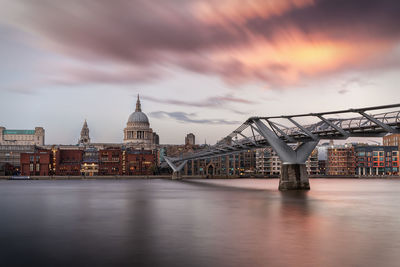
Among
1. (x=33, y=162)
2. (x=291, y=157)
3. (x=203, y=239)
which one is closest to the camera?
(x=203, y=239)

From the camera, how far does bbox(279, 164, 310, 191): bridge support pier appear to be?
7025 cm

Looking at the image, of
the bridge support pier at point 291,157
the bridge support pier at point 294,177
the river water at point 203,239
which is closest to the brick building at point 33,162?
the bridge support pier at point 291,157

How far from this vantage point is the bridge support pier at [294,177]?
7025 cm

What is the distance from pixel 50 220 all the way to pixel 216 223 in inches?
593

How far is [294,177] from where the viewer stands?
71.6 meters

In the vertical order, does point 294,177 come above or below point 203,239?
above

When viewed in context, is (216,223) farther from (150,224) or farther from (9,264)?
(9,264)

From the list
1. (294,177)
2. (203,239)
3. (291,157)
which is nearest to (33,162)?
(294,177)

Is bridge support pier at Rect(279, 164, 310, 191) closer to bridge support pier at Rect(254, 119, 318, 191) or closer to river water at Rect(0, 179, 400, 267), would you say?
bridge support pier at Rect(254, 119, 318, 191)

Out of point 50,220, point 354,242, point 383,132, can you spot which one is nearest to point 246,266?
point 354,242

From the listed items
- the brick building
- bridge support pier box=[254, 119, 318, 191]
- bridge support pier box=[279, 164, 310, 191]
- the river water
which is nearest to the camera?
the river water

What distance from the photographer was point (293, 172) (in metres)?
71.3

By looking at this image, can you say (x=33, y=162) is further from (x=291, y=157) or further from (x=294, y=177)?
(x=291, y=157)

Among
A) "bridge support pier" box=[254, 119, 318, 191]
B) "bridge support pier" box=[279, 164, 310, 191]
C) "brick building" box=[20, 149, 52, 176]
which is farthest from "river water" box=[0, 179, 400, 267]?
"brick building" box=[20, 149, 52, 176]
